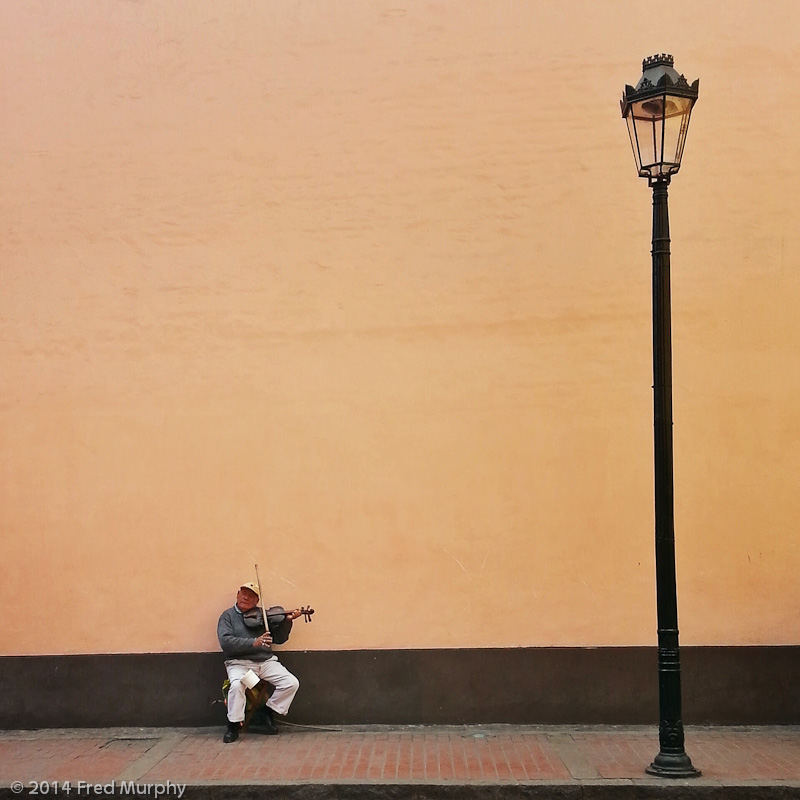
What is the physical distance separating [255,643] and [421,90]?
16.8ft

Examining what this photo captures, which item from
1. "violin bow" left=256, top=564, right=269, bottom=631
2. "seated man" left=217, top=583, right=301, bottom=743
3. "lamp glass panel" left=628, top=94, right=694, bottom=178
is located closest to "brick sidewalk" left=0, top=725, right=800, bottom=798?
"seated man" left=217, top=583, right=301, bottom=743

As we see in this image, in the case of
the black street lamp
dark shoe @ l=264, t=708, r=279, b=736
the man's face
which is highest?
the black street lamp

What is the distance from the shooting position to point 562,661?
8.50 metres

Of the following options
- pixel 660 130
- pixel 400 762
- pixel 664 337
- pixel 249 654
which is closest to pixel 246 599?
pixel 249 654

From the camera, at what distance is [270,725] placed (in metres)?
8.48

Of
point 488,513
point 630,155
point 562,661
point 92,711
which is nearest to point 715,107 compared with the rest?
point 630,155

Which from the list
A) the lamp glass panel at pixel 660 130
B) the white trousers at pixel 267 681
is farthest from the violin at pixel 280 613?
the lamp glass panel at pixel 660 130

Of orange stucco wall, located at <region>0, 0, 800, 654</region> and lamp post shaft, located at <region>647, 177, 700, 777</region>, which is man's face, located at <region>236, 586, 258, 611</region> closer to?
orange stucco wall, located at <region>0, 0, 800, 654</region>

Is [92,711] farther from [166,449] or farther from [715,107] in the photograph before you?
[715,107]

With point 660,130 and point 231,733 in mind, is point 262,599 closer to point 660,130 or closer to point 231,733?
point 231,733

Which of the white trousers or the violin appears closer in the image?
the white trousers

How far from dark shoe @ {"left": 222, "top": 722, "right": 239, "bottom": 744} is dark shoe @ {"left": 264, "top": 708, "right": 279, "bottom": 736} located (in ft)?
0.99

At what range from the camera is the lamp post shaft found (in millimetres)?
6883

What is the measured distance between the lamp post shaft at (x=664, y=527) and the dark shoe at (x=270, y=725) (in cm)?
319
